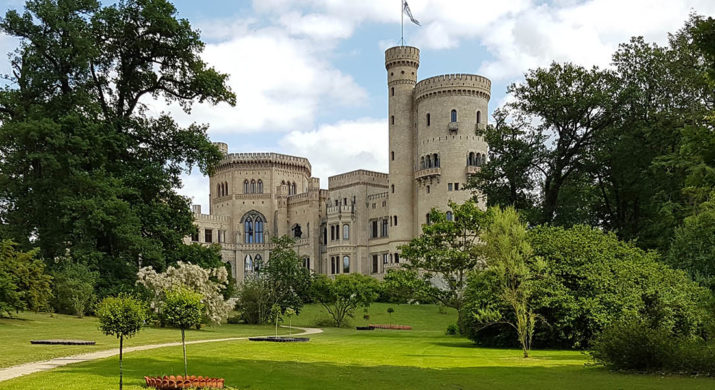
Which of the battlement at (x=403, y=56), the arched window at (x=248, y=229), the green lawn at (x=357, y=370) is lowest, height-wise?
the green lawn at (x=357, y=370)

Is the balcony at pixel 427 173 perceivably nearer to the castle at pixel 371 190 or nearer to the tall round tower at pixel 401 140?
the castle at pixel 371 190

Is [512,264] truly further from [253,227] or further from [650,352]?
[253,227]

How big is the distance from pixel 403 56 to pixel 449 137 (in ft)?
33.8

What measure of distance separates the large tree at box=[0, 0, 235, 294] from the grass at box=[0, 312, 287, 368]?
156 inches

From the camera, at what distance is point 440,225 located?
117 ft

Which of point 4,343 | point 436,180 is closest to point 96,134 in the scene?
point 4,343

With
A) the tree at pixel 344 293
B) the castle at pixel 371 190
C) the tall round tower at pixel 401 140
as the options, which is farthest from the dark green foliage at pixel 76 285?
the tall round tower at pixel 401 140

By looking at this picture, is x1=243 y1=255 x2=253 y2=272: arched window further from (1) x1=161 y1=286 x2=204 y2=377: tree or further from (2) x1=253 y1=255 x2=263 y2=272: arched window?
(1) x1=161 y1=286 x2=204 y2=377: tree

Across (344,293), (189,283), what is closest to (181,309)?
(189,283)

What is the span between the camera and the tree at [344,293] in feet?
147

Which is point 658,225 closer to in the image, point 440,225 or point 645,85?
point 645,85

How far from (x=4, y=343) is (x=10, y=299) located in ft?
25.3

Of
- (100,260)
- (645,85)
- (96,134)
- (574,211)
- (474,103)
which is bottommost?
(100,260)

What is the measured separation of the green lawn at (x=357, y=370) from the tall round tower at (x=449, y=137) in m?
40.5
